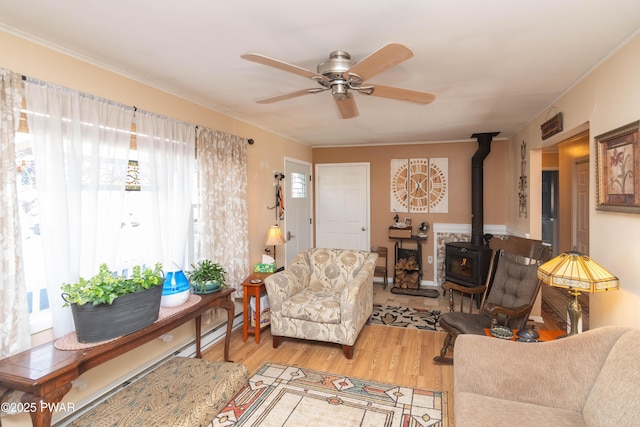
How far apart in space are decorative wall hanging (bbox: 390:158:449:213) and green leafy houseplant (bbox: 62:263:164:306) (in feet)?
14.2

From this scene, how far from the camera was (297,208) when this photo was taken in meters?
5.39

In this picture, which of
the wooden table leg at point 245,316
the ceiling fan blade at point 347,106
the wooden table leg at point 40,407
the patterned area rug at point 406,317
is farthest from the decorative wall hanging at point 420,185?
the wooden table leg at point 40,407

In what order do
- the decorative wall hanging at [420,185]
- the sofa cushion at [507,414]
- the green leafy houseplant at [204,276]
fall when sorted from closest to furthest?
the sofa cushion at [507,414], the green leafy houseplant at [204,276], the decorative wall hanging at [420,185]

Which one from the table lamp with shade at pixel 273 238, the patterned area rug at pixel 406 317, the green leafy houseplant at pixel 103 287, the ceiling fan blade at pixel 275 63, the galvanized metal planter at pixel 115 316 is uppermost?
the ceiling fan blade at pixel 275 63

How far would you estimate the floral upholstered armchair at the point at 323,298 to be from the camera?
3.04 metres

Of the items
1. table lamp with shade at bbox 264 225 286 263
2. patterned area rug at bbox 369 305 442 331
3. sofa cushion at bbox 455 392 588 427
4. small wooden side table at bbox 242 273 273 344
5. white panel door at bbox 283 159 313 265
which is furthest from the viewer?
white panel door at bbox 283 159 313 265

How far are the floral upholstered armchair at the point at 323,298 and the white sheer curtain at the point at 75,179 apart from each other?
1.46 metres

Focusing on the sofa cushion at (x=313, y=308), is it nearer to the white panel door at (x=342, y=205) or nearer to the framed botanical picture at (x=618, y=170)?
the framed botanical picture at (x=618, y=170)

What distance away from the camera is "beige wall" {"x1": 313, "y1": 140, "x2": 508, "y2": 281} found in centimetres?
520

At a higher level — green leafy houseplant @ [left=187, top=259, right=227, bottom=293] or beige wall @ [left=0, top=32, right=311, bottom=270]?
beige wall @ [left=0, top=32, right=311, bottom=270]

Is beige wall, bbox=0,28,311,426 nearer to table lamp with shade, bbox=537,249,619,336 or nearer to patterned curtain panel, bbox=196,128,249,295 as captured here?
patterned curtain panel, bbox=196,128,249,295

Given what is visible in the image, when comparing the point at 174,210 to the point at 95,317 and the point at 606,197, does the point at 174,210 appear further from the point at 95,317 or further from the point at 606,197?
the point at 606,197

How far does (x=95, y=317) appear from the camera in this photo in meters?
1.87

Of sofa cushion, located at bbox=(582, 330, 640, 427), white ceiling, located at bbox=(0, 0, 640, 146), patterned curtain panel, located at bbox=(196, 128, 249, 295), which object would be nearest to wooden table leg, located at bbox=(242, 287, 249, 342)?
patterned curtain panel, located at bbox=(196, 128, 249, 295)
